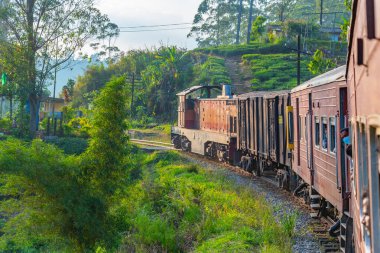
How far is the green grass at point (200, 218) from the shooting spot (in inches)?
388

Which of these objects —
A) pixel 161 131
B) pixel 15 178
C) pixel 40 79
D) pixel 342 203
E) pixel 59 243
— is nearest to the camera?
pixel 342 203

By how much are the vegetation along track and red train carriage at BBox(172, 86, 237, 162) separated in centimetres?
251

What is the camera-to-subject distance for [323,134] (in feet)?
28.8

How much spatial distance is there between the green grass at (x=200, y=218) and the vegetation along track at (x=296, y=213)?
0.88 feet

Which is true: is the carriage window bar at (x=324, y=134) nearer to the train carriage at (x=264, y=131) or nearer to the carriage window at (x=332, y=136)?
the carriage window at (x=332, y=136)

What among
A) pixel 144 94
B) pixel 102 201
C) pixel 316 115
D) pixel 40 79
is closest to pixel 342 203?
pixel 316 115

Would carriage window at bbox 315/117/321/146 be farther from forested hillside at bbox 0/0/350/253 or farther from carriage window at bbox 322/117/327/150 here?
forested hillside at bbox 0/0/350/253

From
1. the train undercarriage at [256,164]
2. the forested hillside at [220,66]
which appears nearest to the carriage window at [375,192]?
the train undercarriage at [256,164]

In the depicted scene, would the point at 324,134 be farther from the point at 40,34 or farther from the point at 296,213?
the point at 40,34

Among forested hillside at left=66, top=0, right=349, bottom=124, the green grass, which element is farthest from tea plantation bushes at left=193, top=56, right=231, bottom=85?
the green grass

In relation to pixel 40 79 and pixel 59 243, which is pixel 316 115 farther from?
pixel 40 79

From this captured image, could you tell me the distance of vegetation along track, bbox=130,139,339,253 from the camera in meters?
9.33

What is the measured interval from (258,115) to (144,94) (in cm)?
3385

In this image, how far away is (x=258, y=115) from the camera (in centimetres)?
1791
